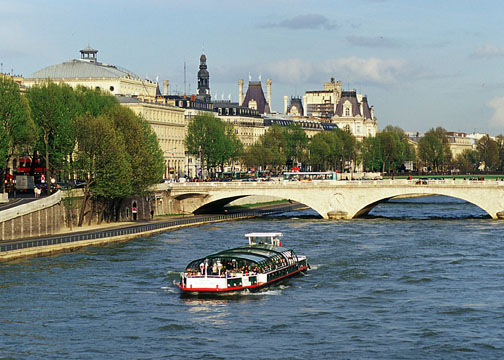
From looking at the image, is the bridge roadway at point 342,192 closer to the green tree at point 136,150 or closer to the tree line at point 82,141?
the green tree at point 136,150

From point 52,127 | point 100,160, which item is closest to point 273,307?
point 100,160

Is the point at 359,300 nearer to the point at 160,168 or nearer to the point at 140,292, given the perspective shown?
the point at 140,292

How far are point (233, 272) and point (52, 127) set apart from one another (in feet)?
158

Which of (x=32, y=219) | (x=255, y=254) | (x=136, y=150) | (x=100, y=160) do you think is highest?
(x=136, y=150)

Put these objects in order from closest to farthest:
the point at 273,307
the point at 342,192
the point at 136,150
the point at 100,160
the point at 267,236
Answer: the point at 273,307
the point at 267,236
the point at 100,160
the point at 136,150
the point at 342,192

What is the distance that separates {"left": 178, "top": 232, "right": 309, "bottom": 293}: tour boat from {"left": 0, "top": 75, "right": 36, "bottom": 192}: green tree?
111 feet

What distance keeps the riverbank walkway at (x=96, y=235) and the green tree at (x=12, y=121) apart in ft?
33.7

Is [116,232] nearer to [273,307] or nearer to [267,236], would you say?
[267,236]

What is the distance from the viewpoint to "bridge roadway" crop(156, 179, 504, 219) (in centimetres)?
12331

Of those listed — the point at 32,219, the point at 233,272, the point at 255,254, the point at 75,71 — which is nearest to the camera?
the point at 233,272

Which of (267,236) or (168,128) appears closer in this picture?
(267,236)

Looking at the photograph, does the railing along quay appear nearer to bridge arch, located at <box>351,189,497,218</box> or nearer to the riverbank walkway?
the riverbank walkway

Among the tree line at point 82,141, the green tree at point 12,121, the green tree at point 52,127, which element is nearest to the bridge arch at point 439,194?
the tree line at point 82,141

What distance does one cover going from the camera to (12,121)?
104062 millimetres
